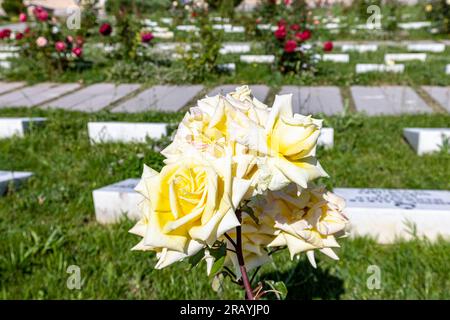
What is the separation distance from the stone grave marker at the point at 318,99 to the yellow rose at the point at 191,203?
12.9ft

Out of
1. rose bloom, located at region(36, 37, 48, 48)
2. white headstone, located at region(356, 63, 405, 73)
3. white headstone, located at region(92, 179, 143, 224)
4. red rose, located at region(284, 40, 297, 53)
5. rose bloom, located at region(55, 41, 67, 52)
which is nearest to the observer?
white headstone, located at region(92, 179, 143, 224)

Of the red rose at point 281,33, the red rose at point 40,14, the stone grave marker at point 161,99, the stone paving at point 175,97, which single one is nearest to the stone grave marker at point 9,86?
the stone paving at point 175,97

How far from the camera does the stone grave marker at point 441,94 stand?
562 cm

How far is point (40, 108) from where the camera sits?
5938 mm

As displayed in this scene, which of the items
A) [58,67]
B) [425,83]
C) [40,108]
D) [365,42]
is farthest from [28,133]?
[365,42]

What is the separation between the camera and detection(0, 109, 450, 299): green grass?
7.69ft

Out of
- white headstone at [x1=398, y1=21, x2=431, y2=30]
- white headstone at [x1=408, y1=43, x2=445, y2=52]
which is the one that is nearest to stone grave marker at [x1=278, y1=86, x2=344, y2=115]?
white headstone at [x1=408, y1=43, x2=445, y2=52]

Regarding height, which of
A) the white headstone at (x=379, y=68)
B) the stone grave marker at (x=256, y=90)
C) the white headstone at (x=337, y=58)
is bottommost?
the stone grave marker at (x=256, y=90)

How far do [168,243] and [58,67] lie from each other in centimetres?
812

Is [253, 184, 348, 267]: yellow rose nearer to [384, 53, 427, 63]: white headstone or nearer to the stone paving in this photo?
the stone paving

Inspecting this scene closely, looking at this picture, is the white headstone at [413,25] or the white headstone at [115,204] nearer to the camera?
the white headstone at [115,204]

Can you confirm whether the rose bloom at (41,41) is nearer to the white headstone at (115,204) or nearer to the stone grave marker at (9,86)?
the stone grave marker at (9,86)

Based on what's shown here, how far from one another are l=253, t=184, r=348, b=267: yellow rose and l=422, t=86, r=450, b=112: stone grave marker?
495cm

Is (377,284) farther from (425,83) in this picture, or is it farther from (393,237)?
(425,83)
